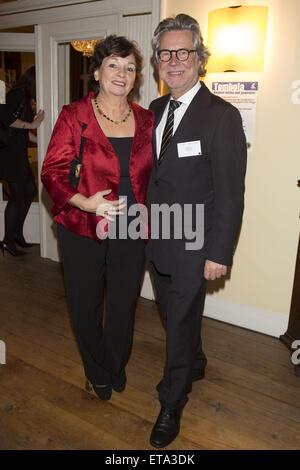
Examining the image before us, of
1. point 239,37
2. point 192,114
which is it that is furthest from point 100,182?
point 239,37

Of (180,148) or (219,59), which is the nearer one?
(180,148)

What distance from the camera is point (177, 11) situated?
278 centimetres

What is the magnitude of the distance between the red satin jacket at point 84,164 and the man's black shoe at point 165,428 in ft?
2.89

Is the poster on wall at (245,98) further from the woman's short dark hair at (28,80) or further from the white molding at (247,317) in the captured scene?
the woman's short dark hair at (28,80)

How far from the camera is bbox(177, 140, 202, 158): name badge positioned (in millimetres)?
1641

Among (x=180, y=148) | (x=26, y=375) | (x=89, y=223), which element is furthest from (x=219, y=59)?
(x=26, y=375)

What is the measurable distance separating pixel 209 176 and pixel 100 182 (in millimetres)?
472

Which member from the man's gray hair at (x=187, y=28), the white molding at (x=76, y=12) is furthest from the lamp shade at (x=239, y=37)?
the man's gray hair at (x=187, y=28)

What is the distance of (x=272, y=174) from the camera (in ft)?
8.53

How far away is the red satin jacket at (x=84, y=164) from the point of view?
5.45 feet

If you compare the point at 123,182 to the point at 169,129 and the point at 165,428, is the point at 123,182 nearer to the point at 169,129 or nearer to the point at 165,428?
the point at 169,129

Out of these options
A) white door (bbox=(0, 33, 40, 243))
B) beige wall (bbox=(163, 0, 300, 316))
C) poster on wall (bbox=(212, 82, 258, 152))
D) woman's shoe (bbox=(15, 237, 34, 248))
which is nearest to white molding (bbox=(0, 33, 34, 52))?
white door (bbox=(0, 33, 40, 243))
